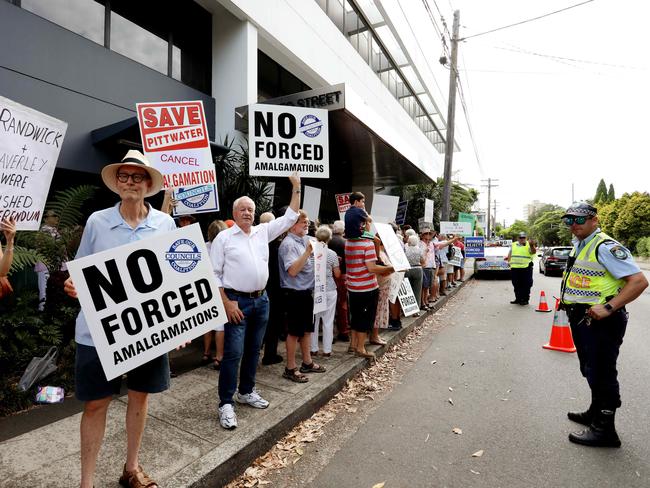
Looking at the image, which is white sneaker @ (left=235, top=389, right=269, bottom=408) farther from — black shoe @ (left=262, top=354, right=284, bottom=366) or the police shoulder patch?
the police shoulder patch

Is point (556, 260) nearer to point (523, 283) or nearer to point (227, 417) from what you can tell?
point (523, 283)

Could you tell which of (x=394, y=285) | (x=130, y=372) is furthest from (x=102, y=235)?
(x=394, y=285)

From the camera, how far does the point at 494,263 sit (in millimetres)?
16812

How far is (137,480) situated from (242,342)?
119 centimetres

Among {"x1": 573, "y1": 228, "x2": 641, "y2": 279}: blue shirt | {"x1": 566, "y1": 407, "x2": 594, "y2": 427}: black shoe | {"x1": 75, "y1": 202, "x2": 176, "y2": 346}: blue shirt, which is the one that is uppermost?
{"x1": 75, "y1": 202, "x2": 176, "y2": 346}: blue shirt

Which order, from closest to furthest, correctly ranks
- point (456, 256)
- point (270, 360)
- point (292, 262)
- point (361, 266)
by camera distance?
1. point (292, 262)
2. point (270, 360)
3. point (361, 266)
4. point (456, 256)

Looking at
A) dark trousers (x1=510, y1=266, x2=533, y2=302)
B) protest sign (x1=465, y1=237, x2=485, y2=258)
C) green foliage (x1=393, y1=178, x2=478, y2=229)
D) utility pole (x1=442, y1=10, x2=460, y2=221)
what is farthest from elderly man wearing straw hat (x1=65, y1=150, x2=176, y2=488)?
green foliage (x1=393, y1=178, x2=478, y2=229)

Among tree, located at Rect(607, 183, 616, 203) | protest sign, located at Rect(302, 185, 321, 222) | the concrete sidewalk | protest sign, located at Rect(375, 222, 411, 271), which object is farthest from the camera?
tree, located at Rect(607, 183, 616, 203)

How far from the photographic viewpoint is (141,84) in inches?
275

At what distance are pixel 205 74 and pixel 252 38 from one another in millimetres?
1316

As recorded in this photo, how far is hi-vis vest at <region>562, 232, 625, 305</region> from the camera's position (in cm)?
328

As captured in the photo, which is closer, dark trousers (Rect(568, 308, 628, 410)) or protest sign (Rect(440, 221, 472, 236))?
dark trousers (Rect(568, 308, 628, 410))

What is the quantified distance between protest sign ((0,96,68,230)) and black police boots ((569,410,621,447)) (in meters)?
5.01

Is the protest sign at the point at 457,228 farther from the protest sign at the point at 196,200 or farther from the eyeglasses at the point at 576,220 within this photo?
the protest sign at the point at 196,200
